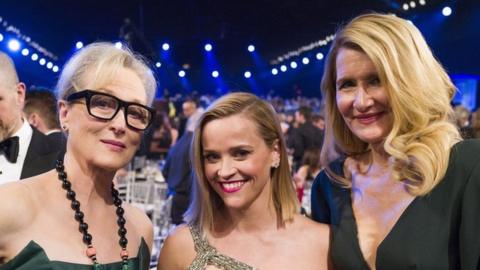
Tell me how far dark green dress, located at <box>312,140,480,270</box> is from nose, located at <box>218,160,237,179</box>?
23.0 inches

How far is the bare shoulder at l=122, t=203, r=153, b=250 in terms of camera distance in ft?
6.51

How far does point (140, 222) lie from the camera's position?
6.66 ft

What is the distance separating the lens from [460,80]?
9672 mm

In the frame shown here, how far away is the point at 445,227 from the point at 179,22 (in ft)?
51.6

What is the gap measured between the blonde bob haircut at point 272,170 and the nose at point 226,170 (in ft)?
0.45

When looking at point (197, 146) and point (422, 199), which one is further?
point (197, 146)

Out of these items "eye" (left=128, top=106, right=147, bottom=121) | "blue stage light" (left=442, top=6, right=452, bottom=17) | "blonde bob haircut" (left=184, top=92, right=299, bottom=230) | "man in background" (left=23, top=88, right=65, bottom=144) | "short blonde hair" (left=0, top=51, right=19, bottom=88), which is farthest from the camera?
"blue stage light" (left=442, top=6, right=452, bottom=17)

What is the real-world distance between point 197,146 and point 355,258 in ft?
A: 2.49

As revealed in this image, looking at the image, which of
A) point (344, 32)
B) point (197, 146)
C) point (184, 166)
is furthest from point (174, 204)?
point (344, 32)

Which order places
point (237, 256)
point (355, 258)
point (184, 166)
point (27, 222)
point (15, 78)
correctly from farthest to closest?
point (184, 166) < point (15, 78) < point (237, 256) < point (355, 258) < point (27, 222)

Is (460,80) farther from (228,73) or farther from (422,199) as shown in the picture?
(228,73)

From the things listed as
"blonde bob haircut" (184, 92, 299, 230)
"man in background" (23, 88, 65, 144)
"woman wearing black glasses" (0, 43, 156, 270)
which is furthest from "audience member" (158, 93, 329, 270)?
"man in background" (23, 88, 65, 144)

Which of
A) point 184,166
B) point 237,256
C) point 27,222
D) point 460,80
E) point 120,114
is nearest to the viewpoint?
point 27,222

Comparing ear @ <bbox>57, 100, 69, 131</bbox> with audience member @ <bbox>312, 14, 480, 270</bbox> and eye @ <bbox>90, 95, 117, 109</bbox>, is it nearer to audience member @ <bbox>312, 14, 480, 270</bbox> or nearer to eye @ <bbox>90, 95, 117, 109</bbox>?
eye @ <bbox>90, 95, 117, 109</bbox>
